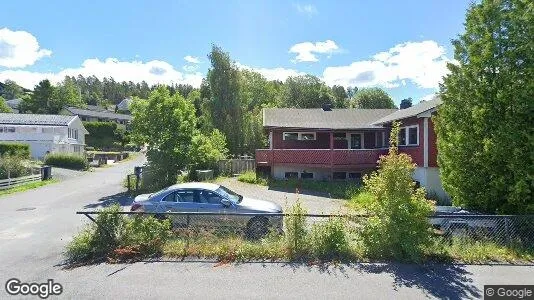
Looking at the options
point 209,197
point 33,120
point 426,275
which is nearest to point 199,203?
point 209,197

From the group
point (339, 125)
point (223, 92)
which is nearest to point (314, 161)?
point (339, 125)

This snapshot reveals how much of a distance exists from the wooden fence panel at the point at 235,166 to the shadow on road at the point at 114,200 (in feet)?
24.7

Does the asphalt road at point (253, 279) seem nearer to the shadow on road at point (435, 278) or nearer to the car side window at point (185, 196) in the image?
the shadow on road at point (435, 278)

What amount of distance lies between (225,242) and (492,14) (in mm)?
9118

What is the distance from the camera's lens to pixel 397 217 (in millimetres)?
7457

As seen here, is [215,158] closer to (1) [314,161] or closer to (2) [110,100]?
(1) [314,161]

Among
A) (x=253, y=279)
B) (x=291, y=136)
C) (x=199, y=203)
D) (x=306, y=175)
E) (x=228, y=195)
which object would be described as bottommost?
(x=253, y=279)

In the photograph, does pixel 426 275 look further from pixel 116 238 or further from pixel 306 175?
pixel 306 175

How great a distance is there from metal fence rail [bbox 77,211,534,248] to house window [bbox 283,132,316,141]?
1660 cm

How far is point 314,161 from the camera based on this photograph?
21938 millimetres

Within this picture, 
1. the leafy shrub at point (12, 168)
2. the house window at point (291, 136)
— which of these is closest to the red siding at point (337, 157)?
the house window at point (291, 136)

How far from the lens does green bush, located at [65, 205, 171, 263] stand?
26.2ft

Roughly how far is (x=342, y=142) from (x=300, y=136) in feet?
10.2

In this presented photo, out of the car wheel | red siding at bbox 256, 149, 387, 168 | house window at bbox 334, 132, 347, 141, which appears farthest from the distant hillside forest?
the car wheel
